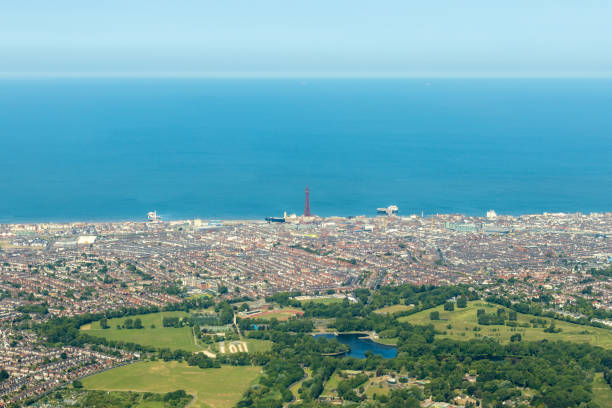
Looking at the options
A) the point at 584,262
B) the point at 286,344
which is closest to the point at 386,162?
the point at 584,262

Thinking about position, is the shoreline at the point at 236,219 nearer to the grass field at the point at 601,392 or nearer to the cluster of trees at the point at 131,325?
the cluster of trees at the point at 131,325

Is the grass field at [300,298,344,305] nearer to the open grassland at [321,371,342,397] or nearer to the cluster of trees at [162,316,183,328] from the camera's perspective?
the cluster of trees at [162,316,183,328]

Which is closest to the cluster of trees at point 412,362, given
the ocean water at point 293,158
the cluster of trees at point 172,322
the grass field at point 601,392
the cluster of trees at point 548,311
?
the grass field at point 601,392

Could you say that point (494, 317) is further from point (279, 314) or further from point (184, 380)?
point (184, 380)

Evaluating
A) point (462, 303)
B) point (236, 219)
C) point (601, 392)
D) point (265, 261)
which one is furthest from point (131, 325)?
point (236, 219)

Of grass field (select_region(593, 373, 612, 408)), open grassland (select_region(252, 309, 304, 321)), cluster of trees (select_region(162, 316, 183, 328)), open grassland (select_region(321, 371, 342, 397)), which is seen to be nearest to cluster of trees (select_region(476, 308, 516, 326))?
grass field (select_region(593, 373, 612, 408))

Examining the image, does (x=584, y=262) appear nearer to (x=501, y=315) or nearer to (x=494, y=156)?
(x=501, y=315)
